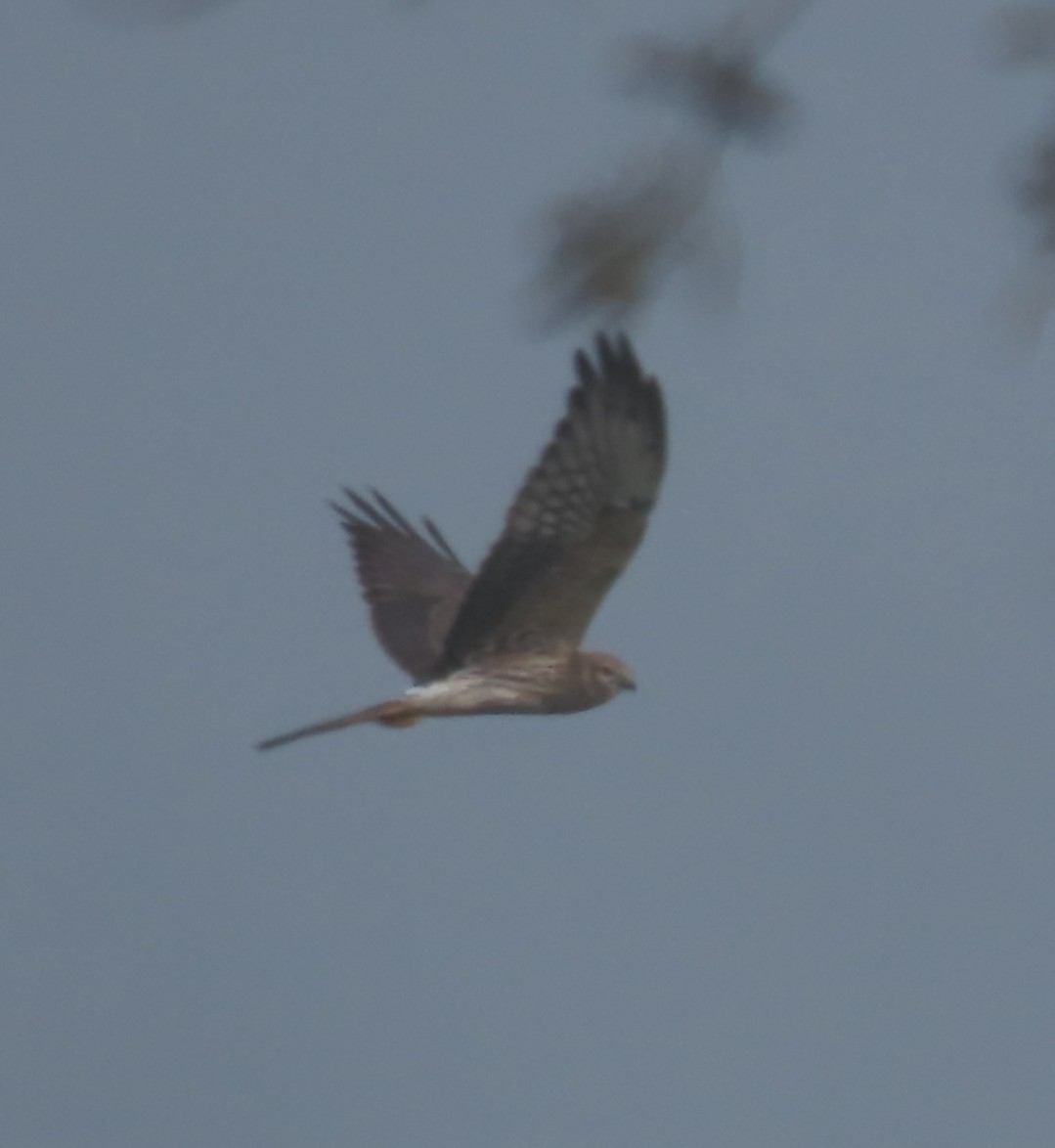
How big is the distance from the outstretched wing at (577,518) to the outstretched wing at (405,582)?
47cm

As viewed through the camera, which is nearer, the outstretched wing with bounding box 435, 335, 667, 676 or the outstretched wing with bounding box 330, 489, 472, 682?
the outstretched wing with bounding box 435, 335, 667, 676

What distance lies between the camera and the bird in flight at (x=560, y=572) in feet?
13.9

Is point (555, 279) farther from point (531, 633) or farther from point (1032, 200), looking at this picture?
point (531, 633)

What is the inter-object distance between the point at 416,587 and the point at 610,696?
1.09 metres

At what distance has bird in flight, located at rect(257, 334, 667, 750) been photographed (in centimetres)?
424

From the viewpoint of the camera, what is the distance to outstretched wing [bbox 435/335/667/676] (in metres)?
4.20

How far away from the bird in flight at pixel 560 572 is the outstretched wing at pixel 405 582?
32mm

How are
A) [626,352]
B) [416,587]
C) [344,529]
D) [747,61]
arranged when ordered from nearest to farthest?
[747,61] → [626,352] → [416,587] → [344,529]

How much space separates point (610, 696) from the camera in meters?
4.99

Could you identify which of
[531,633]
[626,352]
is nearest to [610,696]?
[531,633]

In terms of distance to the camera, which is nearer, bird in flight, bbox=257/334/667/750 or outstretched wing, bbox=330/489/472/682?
bird in flight, bbox=257/334/667/750

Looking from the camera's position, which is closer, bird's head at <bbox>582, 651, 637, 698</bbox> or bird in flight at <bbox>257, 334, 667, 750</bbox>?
bird in flight at <bbox>257, 334, 667, 750</bbox>

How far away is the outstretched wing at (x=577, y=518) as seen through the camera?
4195mm

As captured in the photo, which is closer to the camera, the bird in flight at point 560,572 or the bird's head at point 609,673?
the bird in flight at point 560,572
